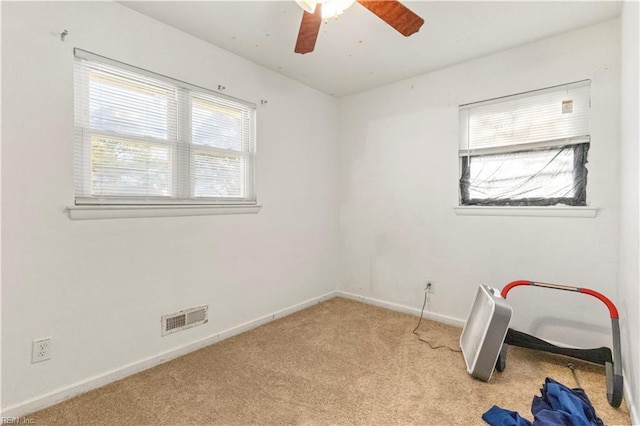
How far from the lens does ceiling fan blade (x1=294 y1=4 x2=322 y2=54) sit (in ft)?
5.33

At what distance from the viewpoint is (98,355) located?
1.94m

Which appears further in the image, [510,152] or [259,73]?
[259,73]

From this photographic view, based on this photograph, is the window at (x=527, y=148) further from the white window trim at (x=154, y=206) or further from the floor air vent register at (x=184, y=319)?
the floor air vent register at (x=184, y=319)

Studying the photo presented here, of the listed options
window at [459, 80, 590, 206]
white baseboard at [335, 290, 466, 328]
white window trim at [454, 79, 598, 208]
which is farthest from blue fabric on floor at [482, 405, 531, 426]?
window at [459, 80, 590, 206]

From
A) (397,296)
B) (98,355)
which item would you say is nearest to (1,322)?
(98,355)

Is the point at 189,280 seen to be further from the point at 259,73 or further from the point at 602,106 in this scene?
the point at 602,106

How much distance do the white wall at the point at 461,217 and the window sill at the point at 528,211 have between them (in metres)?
0.05

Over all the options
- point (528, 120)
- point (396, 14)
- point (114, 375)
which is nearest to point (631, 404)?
point (528, 120)

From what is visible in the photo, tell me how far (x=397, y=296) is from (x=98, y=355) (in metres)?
2.64

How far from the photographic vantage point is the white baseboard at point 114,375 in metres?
1.67

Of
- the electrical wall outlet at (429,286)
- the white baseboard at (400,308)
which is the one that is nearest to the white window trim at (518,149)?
the electrical wall outlet at (429,286)

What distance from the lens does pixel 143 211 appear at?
2117mm

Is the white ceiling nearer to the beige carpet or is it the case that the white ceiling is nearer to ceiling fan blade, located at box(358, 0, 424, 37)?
ceiling fan blade, located at box(358, 0, 424, 37)

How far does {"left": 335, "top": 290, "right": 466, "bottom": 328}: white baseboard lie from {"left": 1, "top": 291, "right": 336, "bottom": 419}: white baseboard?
1.08 metres
